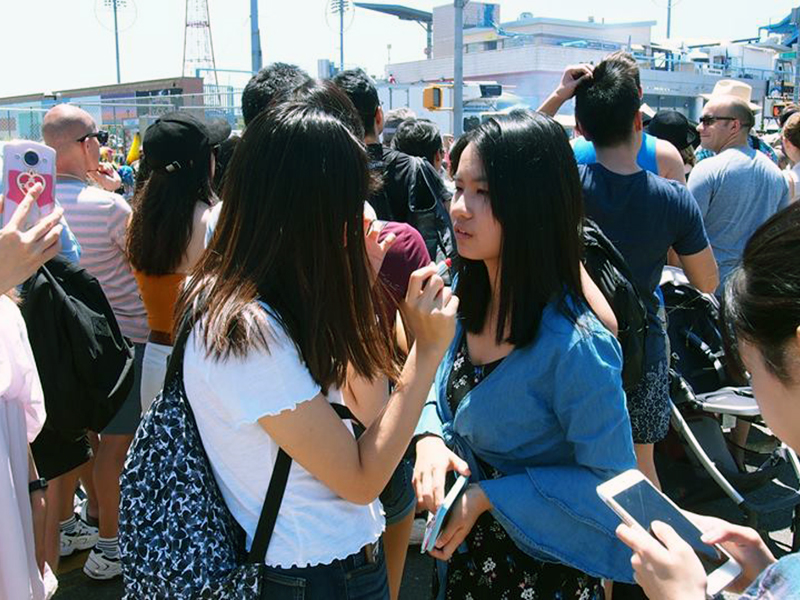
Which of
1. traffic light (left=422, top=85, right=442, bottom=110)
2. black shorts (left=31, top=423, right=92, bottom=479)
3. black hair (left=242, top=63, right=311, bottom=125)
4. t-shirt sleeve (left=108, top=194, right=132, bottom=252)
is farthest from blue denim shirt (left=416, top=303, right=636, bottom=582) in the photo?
traffic light (left=422, top=85, right=442, bottom=110)

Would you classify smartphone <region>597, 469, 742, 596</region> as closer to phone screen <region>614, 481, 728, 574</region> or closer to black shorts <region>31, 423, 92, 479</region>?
phone screen <region>614, 481, 728, 574</region>

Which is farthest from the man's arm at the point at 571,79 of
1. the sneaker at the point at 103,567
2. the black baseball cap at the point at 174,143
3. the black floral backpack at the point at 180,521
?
the sneaker at the point at 103,567

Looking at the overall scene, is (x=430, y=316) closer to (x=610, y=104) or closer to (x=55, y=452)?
(x=610, y=104)

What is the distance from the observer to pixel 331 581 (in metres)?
1.55

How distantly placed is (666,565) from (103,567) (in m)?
2.93

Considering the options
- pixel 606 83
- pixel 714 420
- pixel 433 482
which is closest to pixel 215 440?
pixel 433 482

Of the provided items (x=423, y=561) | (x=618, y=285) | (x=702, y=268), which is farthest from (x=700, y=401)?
(x=423, y=561)

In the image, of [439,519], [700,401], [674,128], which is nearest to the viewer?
[439,519]

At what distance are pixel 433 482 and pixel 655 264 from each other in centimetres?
169

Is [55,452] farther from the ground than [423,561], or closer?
farther from the ground

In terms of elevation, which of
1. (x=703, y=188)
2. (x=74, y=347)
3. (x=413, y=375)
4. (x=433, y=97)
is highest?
(x=433, y=97)

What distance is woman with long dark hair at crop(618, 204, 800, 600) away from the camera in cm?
113

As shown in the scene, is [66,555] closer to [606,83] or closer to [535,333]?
[535,333]

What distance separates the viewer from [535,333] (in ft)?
6.15
